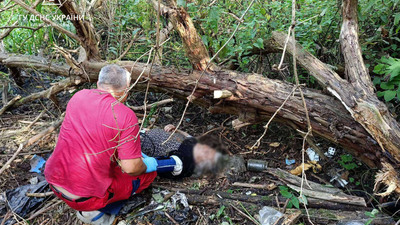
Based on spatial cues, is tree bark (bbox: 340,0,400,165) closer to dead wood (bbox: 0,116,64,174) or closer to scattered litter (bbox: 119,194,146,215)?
A: scattered litter (bbox: 119,194,146,215)

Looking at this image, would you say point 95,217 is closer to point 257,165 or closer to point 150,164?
point 150,164

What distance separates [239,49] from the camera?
3049mm

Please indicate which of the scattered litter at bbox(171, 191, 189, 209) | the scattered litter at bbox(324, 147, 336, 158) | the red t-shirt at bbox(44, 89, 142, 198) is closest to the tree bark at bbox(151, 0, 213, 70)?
the red t-shirt at bbox(44, 89, 142, 198)

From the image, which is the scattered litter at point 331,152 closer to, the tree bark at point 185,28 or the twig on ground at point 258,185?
the twig on ground at point 258,185

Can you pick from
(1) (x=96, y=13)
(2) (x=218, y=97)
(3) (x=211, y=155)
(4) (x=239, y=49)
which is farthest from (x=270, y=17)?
(1) (x=96, y=13)

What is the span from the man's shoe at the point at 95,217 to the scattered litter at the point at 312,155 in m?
2.06

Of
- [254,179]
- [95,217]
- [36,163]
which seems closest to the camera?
[95,217]

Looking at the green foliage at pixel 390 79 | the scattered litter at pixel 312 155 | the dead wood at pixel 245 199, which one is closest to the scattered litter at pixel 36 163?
the dead wood at pixel 245 199

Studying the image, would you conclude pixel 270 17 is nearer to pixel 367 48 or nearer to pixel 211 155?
pixel 367 48

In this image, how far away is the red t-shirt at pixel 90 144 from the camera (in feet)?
7.15

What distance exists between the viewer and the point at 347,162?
2996 mm

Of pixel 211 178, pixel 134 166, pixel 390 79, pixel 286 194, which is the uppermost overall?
pixel 390 79

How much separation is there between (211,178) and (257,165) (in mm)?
491

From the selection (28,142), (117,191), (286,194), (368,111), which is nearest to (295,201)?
(286,194)
